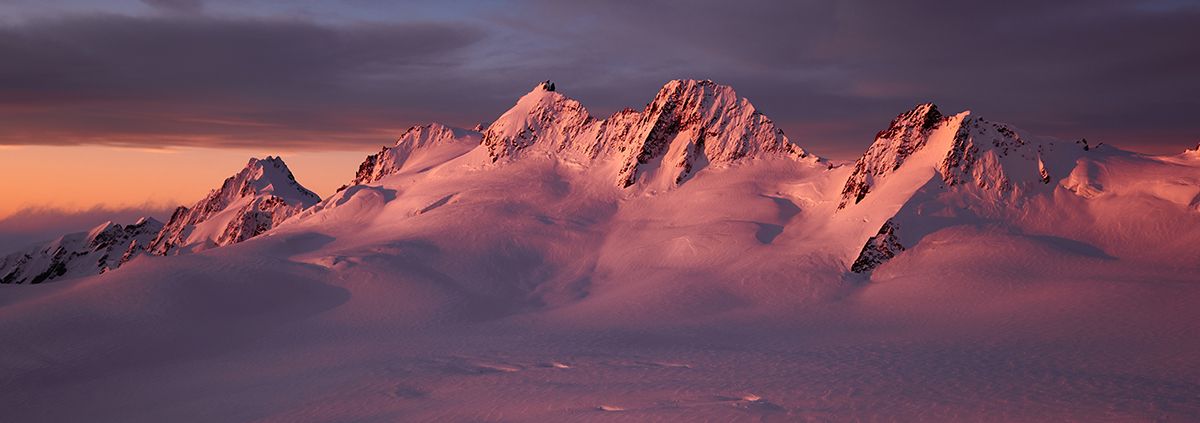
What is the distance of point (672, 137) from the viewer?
91.6 metres

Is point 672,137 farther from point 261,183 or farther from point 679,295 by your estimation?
point 261,183

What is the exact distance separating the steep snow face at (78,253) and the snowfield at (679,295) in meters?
81.4

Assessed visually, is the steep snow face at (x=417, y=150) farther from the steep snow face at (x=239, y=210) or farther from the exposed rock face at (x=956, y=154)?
the exposed rock face at (x=956, y=154)

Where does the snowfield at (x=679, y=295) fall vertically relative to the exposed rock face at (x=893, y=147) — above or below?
below

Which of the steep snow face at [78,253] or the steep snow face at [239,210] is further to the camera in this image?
the steep snow face at [78,253]

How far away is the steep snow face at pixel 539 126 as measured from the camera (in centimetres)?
9881

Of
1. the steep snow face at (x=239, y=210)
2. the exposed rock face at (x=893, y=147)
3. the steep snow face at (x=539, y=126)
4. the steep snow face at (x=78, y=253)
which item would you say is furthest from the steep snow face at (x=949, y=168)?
the steep snow face at (x=78, y=253)

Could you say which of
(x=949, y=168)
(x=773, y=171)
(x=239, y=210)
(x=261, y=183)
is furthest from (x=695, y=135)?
(x=261, y=183)

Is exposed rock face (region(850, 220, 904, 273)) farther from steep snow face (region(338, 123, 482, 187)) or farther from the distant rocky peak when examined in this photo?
the distant rocky peak

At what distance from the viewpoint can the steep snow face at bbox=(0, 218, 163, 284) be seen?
5719 inches

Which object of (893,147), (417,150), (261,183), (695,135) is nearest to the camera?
(893,147)

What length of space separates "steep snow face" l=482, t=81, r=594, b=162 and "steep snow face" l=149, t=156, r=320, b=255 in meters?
34.5

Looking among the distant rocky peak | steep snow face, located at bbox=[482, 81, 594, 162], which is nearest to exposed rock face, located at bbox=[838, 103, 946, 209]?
steep snow face, located at bbox=[482, 81, 594, 162]

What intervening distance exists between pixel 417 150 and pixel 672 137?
43.9 m
